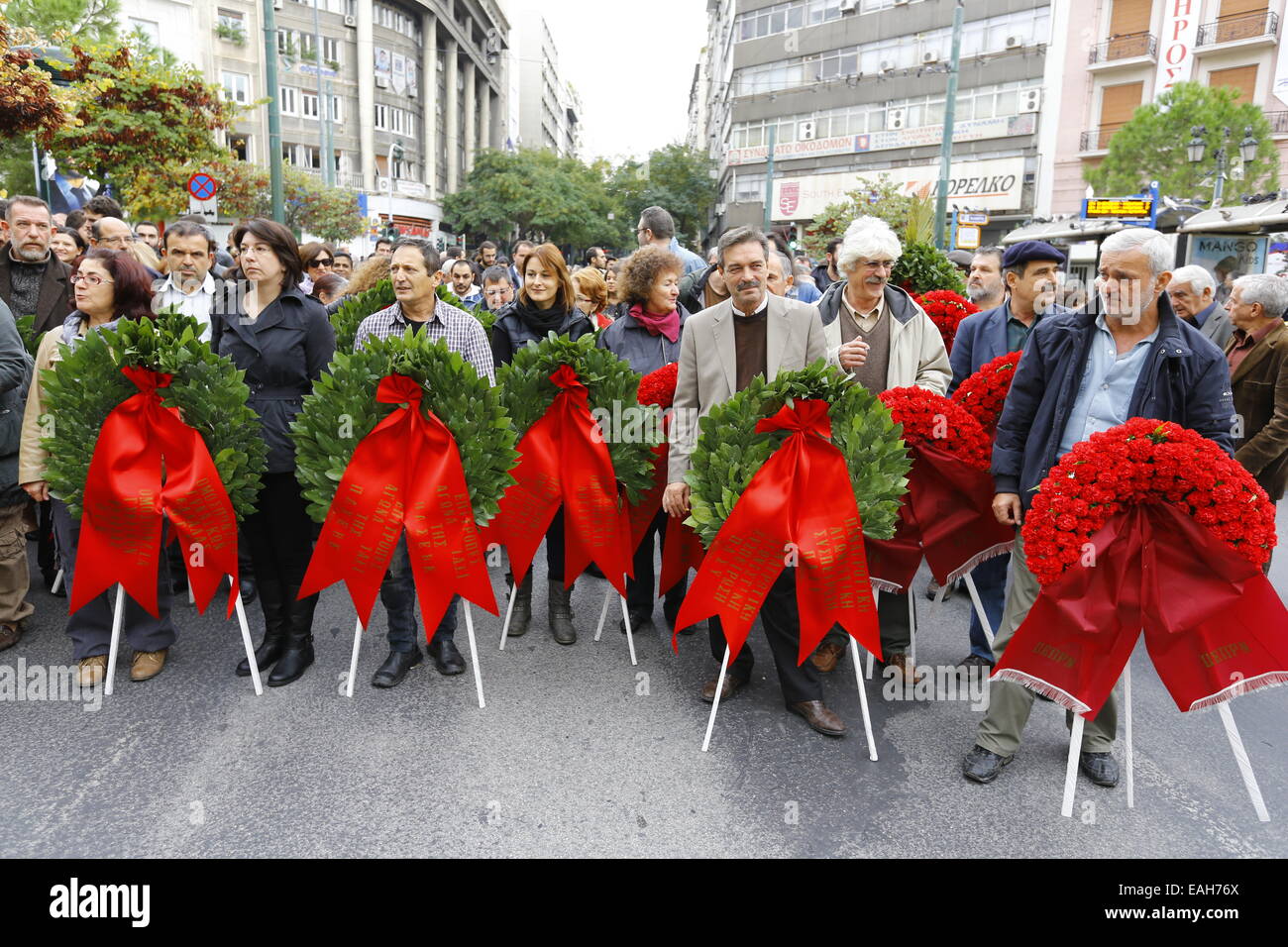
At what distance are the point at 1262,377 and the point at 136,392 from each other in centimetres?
680

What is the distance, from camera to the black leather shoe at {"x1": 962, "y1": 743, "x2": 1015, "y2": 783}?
144 inches

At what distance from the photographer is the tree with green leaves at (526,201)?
164ft

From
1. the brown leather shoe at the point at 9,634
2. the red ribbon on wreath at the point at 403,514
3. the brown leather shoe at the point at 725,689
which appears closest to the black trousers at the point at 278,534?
the red ribbon on wreath at the point at 403,514

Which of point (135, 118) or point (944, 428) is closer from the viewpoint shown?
point (944, 428)

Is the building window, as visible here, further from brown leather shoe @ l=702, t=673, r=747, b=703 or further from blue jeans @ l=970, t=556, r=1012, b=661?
blue jeans @ l=970, t=556, r=1012, b=661

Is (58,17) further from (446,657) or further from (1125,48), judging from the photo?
(1125,48)

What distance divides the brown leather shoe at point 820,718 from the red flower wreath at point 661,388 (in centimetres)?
183

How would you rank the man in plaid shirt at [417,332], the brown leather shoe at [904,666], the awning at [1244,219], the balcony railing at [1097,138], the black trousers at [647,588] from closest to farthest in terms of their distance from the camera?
1. the man in plaid shirt at [417,332]
2. the brown leather shoe at [904,666]
3. the black trousers at [647,588]
4. the awning at [1244,219]
5. the balcony railing at [1097,138]

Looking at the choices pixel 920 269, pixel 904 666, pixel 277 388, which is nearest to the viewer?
pixel 277 388

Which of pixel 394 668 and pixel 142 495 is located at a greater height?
pixel 142 495

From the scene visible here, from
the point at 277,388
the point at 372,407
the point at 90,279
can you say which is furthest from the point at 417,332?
the point at 90,279

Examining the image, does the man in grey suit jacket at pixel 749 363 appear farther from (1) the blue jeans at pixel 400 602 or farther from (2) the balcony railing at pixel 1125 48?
(2) the balcony railing at pixel 1125 48

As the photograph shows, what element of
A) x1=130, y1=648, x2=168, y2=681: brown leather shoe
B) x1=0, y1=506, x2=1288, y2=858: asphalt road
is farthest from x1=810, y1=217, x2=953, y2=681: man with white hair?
x1=130, y1=648, x2=168, y2=681: brown leather shoe

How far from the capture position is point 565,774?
366 cm
